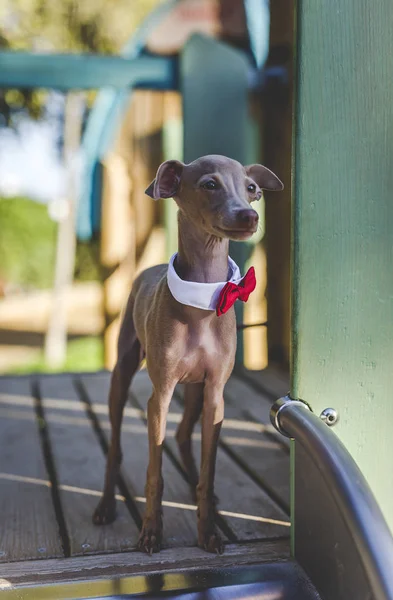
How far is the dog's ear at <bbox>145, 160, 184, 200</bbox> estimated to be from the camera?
1671mm

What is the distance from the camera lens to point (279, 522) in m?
2.11

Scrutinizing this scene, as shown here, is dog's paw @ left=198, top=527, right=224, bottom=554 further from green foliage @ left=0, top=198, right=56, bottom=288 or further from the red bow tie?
green foliage @ left=0, top=198, right=56, bottom=288

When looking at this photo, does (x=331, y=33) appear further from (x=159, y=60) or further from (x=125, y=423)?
(x=159, y=60)

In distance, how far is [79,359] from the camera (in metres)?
7.81

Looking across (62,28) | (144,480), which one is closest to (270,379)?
(144,480)

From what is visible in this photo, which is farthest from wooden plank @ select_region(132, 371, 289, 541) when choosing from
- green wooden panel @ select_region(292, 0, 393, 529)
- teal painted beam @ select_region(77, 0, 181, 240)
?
teal painted beam @ select_region(77, 0, 181, 240)

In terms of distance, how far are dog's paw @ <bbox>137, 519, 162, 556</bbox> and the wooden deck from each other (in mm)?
25

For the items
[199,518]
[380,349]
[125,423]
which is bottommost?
[125,423]

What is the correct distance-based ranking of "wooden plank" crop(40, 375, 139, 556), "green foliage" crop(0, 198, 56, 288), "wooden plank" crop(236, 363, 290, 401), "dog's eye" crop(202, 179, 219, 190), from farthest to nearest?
1. "green foliage" crop(0, 198, 56, 288)
2. "wooden plank" crop(236, 363, 290, 401)
3. "wooden plank" crop(40, 375, 139, 556)
4. "dog's eye" crop(202, 179, 219, 190)

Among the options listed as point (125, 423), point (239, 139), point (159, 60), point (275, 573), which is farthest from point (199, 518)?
point (159, 60)

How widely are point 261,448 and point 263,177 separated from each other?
1319 millimetres

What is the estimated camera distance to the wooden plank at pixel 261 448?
2.42m

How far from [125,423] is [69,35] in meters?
5.03

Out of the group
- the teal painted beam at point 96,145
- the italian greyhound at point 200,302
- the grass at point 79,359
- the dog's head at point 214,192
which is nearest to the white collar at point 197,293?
the italian greyhound at point 200,302
